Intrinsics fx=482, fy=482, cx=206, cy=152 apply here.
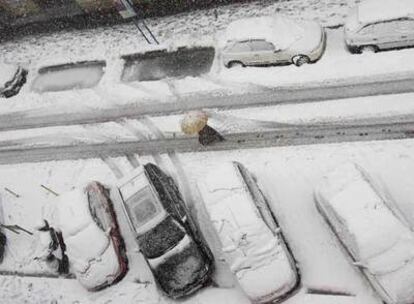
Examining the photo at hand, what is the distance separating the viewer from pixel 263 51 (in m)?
15.9

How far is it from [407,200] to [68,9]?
1662 centimetres

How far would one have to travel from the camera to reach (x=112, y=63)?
18.8m

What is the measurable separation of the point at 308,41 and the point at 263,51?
1473 mm

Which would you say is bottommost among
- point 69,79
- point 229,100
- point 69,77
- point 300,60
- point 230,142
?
point 230,142

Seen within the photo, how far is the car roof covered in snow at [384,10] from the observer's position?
1448 centimetres

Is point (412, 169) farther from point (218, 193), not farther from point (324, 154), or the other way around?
point (218, 193)

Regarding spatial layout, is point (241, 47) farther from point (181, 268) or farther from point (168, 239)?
point (181, 268)

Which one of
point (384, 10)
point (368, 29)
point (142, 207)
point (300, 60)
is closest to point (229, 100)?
point (300, 60)

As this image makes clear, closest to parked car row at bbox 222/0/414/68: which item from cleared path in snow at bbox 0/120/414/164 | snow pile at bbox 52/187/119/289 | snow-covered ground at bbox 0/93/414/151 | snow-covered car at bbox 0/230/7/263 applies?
snow-covered ground at bbox 0/93/414/151

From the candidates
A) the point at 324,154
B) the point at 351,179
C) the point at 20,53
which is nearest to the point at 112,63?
the point at 20,53

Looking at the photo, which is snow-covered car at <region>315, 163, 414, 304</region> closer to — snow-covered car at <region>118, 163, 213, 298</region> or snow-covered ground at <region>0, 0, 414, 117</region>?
snow-covered car at <region>118, 163, 213, 298</region>

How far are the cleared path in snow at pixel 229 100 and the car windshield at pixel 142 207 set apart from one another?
4.24 m

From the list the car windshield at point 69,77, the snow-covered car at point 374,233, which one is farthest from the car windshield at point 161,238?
the car windshield at point 69,77

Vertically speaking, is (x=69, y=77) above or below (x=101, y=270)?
above
